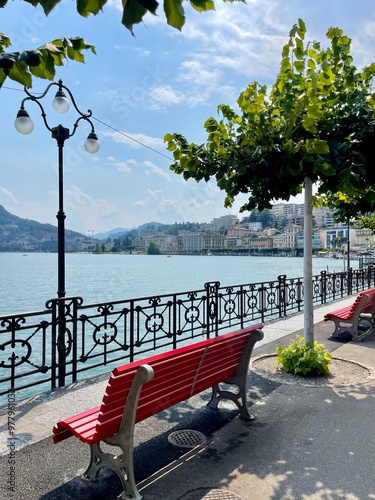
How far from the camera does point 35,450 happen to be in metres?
3.57

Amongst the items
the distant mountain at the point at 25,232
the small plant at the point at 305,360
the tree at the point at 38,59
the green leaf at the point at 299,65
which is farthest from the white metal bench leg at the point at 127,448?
the distant mountain at the point at 25,232

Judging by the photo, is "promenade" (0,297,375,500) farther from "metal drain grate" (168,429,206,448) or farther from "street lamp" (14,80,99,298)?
"street lamp" (14,80,99,298)

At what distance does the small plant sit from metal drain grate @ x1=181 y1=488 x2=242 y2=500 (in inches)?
123

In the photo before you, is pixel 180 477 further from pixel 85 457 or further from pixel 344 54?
pixel 344 54

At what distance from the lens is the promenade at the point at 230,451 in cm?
298

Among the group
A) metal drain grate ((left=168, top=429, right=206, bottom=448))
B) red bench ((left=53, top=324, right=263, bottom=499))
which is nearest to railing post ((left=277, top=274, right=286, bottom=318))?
red bench ((left=53, top=324, right=263, bottom=499))

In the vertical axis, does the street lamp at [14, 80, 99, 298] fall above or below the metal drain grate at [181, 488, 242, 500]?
above

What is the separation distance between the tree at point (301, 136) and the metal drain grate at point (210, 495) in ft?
11.2

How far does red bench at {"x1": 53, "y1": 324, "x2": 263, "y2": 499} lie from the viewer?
9.00 feet

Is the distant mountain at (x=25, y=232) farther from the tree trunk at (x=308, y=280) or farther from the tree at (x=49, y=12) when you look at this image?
the tree at (x=49, y=12)

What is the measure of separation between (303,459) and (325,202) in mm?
6057

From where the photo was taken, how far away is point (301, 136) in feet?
17.6

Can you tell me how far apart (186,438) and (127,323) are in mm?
7012

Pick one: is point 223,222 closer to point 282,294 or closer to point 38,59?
point 282,294
